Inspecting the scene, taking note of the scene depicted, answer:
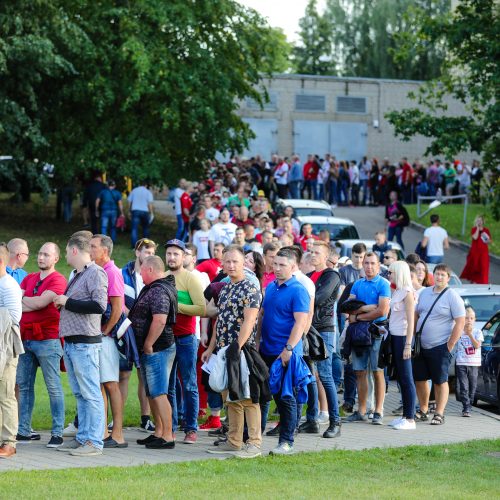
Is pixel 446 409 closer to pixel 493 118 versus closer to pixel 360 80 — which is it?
pixel 493 118

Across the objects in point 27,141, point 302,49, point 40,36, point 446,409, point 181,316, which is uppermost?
point 302,49

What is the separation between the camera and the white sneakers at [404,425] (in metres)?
12.1

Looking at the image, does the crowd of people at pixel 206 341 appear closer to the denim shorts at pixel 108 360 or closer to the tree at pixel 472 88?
the denim shorts at pixel 108 360

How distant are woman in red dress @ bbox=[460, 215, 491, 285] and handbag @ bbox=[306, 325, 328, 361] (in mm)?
14585

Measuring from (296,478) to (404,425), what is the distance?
320cm

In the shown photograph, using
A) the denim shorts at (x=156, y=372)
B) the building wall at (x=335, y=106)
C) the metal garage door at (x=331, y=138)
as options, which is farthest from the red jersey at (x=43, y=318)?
the metal garage door at (x=331, y=138)

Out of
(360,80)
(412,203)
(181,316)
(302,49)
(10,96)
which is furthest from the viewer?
(302,49)

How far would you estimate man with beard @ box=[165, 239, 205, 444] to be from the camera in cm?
1108

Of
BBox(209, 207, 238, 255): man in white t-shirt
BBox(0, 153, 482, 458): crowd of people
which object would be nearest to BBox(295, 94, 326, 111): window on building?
BBox(209, 207, 238, 255): man in white t-shirt

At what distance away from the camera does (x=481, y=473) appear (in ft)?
31.2

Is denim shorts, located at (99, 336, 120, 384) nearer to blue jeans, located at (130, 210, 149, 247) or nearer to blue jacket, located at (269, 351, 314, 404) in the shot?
blue jacket, located at (269, 351, 314, 404)

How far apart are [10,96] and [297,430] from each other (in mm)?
20923

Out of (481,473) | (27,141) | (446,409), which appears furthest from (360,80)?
(481,473)

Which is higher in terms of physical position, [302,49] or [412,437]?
[302,49]
